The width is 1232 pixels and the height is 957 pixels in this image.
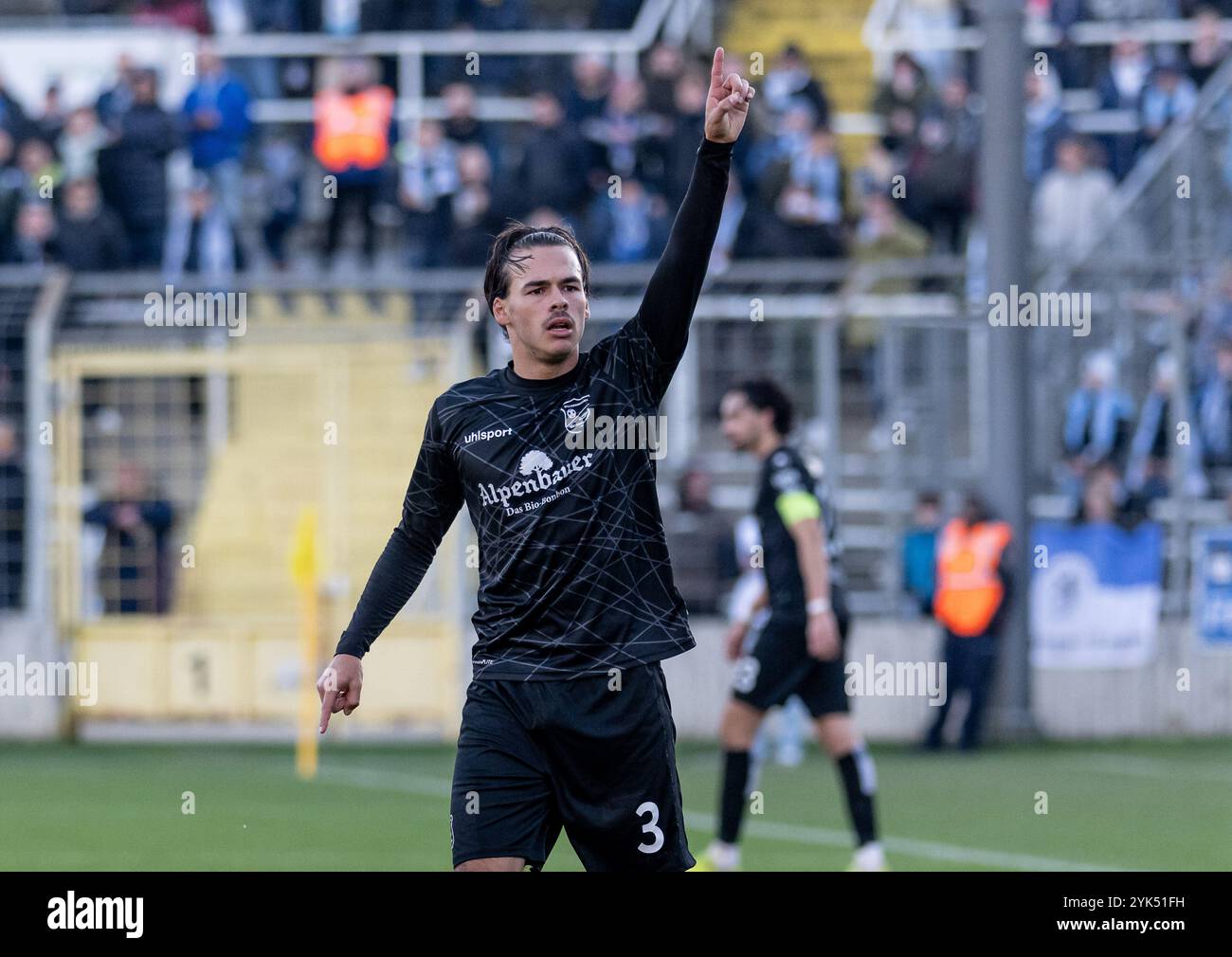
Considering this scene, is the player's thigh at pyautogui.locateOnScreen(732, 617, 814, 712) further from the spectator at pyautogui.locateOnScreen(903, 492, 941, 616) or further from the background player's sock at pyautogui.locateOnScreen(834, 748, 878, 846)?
the spectator at pyautogui.locateOnScreen(903, 492, 941, 616)

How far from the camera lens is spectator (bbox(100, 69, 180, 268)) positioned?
19.3 metres

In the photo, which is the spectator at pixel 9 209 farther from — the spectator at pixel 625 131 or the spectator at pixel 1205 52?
the spectator at pixel 1205 52

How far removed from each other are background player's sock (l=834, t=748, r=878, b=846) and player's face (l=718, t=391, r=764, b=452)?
1459 mm

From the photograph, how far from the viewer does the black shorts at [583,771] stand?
232 inches

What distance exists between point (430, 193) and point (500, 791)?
1377 centimetres

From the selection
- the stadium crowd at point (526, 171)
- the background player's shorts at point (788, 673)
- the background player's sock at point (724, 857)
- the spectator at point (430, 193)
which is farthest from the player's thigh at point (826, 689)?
the spectator at point (430, 193)

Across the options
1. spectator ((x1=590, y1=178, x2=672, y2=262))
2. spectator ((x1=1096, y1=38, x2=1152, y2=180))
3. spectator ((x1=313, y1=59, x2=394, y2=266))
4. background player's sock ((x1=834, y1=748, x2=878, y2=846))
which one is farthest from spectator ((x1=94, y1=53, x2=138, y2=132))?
background player's sock ((x1=834, y1=748, x2=878, y2=846))

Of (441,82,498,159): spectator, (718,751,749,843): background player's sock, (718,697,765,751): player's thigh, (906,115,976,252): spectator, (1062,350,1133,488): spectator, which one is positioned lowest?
(718,751,749,843): background player's sock

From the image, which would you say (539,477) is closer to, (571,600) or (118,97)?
(571,600)

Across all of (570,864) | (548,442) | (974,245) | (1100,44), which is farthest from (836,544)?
(1100,44)

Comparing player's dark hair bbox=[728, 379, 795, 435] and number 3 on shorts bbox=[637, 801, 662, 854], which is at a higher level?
player's dark hair bbox=[728, 379, 795, 435]

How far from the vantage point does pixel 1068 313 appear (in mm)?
17672

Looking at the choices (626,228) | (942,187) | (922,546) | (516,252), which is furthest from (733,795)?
(942,187)
